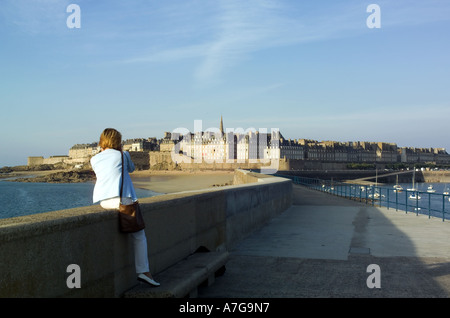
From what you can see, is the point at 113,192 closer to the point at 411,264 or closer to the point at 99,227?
the point at 99,227

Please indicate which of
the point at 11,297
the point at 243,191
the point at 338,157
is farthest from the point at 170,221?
the point at 338,157

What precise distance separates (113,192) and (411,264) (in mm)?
5161

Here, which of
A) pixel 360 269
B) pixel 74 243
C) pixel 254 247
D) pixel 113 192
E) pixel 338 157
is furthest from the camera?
pixel 338 157

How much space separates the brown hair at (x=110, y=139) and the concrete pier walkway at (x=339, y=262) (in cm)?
218

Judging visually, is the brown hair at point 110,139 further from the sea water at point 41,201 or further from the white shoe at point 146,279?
the sea water at point 41,201

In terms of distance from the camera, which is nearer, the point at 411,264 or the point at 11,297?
the point at 11,297

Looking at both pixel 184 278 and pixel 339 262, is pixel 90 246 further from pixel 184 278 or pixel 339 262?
pixel 339 262

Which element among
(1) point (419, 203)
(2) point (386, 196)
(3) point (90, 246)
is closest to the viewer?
(3) point (90, 246)

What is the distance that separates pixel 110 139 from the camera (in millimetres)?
4570

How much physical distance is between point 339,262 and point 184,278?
3.50 meters

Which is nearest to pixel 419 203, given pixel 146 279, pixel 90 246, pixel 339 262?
pixel 339 262

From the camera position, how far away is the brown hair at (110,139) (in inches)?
180

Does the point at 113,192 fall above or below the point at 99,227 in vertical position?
above
